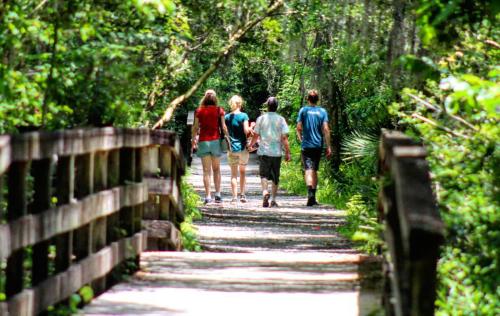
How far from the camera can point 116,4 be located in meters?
11.6

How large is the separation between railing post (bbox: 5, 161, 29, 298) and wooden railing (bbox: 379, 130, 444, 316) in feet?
6.51

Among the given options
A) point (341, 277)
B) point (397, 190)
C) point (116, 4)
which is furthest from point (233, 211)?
point (397, 190)

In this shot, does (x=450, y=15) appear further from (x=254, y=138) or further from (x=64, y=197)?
(x=254, y=138)

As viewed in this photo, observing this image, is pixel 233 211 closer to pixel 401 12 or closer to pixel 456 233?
pixel 401 12

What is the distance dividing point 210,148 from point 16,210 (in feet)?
44.4

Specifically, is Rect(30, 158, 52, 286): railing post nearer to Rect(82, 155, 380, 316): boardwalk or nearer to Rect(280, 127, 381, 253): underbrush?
Rect(82, 155, 380, 316): boardwalk

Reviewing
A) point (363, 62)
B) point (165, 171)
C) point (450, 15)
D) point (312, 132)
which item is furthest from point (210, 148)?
point (450, 15)

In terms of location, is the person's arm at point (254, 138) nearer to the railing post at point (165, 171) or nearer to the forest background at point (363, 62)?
the forest background at point (363, 62)

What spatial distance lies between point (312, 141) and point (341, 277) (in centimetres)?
1080

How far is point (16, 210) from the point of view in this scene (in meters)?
6.57

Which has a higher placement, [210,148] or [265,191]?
[210,148]

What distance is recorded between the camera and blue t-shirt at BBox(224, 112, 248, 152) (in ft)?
67.9

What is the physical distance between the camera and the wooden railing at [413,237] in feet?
17.0

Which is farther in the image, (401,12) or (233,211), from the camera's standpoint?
(233,211)
